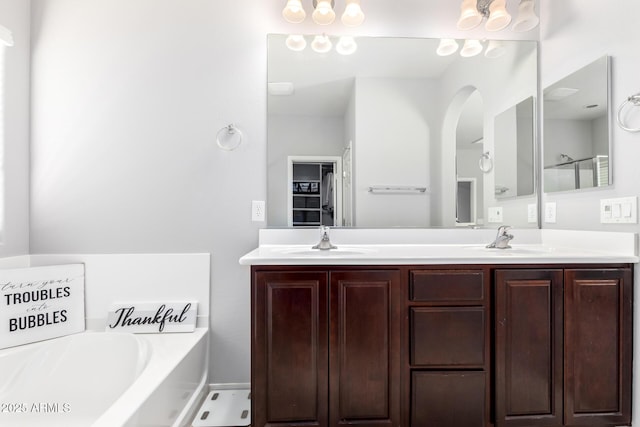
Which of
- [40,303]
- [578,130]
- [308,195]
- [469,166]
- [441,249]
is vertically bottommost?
[40,303]

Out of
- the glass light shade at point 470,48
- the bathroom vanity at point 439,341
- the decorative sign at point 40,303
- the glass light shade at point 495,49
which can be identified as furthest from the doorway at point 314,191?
the decorative sign at point 40,303

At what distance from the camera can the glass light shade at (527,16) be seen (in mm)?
1826

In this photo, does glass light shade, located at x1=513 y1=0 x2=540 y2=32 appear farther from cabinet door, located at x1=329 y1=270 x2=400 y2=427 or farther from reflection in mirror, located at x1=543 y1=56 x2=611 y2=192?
cabinet door, located at x1=329 y1=270 x2=400 y2=427

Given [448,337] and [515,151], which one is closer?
[448,337]

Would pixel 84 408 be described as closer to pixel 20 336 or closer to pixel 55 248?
pixel 20 336

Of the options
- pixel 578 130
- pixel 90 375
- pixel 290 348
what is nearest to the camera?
pixel 290 348

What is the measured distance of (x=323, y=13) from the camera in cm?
173

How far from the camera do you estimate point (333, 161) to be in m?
1.89

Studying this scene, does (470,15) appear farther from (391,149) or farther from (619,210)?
(619,210)

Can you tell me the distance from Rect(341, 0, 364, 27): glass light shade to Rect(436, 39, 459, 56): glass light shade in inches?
20.1

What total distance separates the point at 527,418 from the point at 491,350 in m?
0.32

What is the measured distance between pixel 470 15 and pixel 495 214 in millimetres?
1141

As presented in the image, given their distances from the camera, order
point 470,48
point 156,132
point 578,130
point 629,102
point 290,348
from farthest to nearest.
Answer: point 470,48, point 156,132, point 578,130, point 629,102, point 290,348

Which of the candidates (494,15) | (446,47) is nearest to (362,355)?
(446,47)
